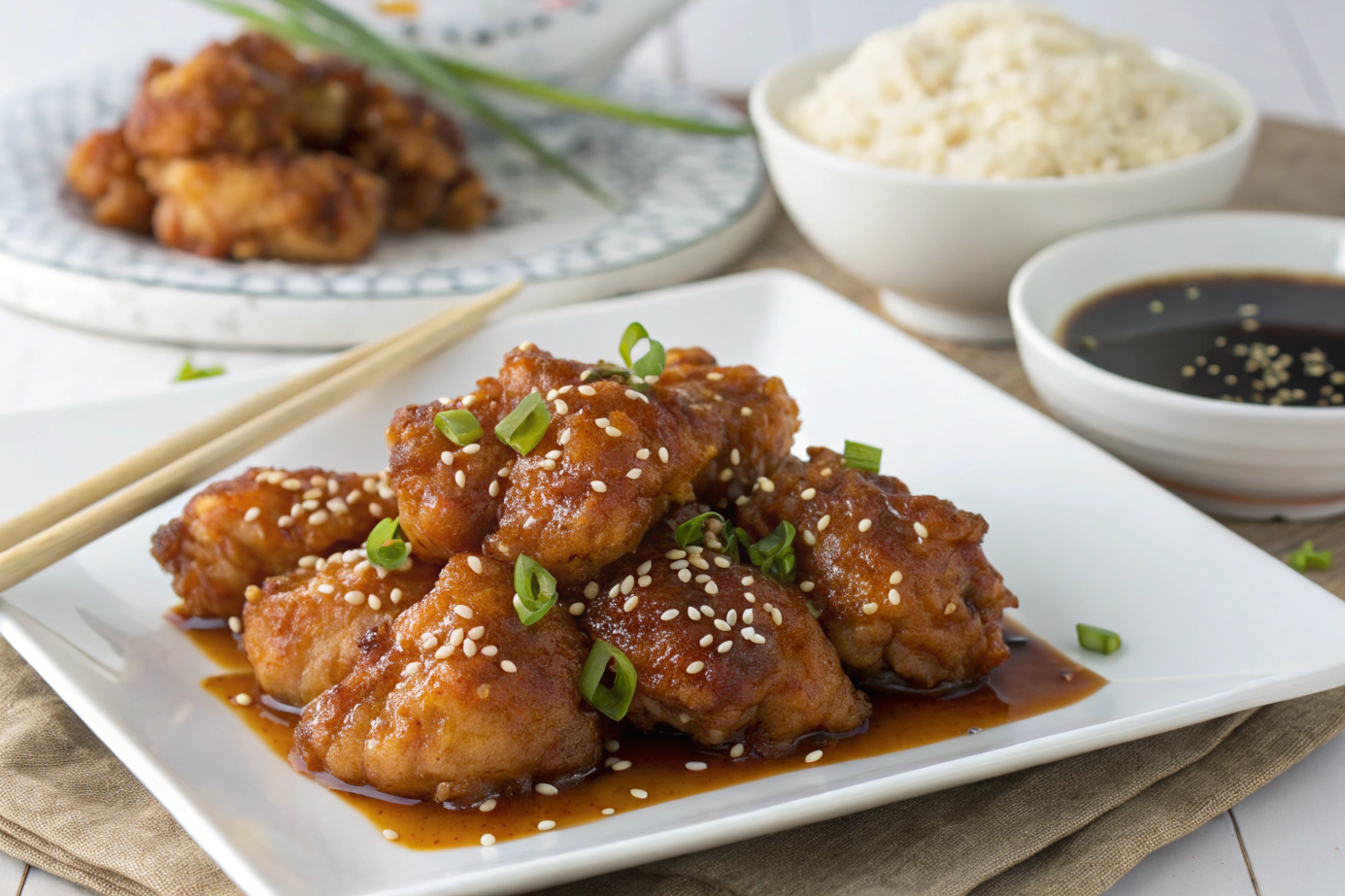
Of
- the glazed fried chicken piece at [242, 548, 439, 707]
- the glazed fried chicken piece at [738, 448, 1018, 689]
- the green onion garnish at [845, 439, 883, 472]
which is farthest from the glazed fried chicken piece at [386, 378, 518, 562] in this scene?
the green onion garnish at [845, 439, 883, 472]

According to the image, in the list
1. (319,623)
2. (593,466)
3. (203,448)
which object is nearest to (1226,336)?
(593,466)

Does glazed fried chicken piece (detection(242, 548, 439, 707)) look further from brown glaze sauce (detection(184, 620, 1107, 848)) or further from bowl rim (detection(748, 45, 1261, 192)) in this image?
bowl rim (detection(748, 45, 1261, 192))

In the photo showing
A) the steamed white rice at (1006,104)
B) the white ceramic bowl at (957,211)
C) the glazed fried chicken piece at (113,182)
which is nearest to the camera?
the white ceramic bowl at (957,211)

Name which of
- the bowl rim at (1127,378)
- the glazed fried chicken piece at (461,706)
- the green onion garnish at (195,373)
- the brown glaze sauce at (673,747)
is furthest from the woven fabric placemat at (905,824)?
the green onion garnish at (195,373)

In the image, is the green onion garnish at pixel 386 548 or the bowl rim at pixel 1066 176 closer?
the green onion garnish at pixel 386 548

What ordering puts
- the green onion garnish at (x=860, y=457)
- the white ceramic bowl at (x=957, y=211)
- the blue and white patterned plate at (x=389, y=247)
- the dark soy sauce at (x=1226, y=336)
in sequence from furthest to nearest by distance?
the blue and white patterned plate at (x=389, y=247), the white ceramic bowl at (x=957, y=211), the dark soy sauce at (x=1226, y=336), the green onion garnish at (x=860, y=457)

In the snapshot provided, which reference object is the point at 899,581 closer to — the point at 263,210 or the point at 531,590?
the point at 531,590

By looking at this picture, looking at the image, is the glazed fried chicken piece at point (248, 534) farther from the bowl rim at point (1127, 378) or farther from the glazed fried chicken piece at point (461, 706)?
the bowl rim at point (1127, 378)

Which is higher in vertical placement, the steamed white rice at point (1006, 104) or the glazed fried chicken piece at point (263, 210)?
the steamed white rice at point (1006, 104)
